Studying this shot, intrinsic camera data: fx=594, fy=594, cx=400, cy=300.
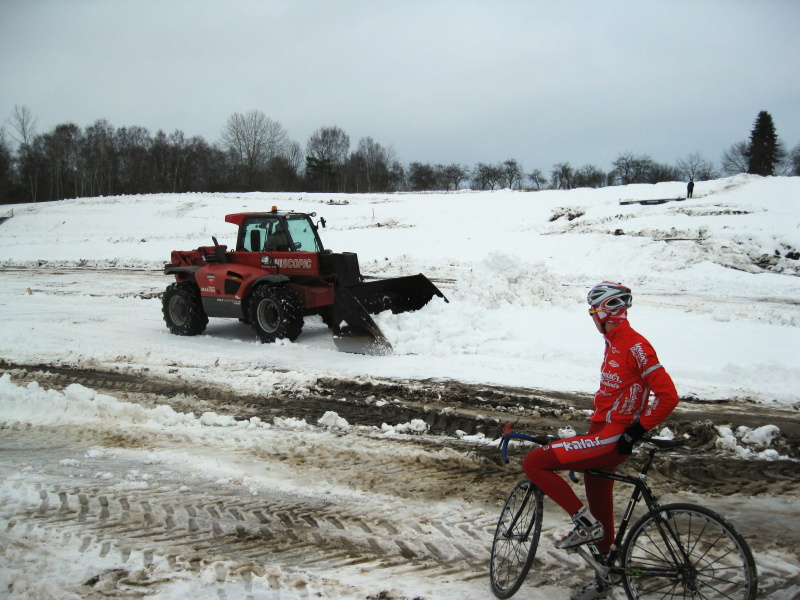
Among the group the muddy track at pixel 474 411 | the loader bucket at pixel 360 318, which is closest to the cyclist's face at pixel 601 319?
the muddy track at pixel 474 411

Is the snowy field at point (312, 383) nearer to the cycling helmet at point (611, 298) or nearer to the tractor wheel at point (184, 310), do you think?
the tractor wheel at point (184, 310)

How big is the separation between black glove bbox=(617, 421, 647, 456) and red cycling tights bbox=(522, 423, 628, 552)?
0.15m

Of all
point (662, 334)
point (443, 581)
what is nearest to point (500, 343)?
point (662, 334)

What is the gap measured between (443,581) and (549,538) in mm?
835

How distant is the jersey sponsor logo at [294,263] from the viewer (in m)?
9.34

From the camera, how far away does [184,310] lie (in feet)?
32.9

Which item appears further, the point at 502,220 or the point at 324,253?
the point at 502,220

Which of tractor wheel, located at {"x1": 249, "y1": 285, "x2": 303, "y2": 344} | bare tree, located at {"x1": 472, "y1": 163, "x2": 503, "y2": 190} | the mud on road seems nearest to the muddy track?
the mud on road

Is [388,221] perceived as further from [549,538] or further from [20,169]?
[20,169]

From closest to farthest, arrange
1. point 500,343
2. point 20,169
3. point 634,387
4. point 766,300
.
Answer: point 634,387, point 500,343, point 766,300, point 20,169

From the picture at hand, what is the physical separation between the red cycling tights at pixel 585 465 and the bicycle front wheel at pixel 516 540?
0.54ft

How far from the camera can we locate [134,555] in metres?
A: 3.60

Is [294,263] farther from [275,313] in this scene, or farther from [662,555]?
[662,555]

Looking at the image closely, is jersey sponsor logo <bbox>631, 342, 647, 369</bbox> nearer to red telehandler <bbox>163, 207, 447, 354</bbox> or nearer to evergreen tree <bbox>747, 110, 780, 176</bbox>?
red telehandler <bbox>163, 207, 447, 354</bbox>
